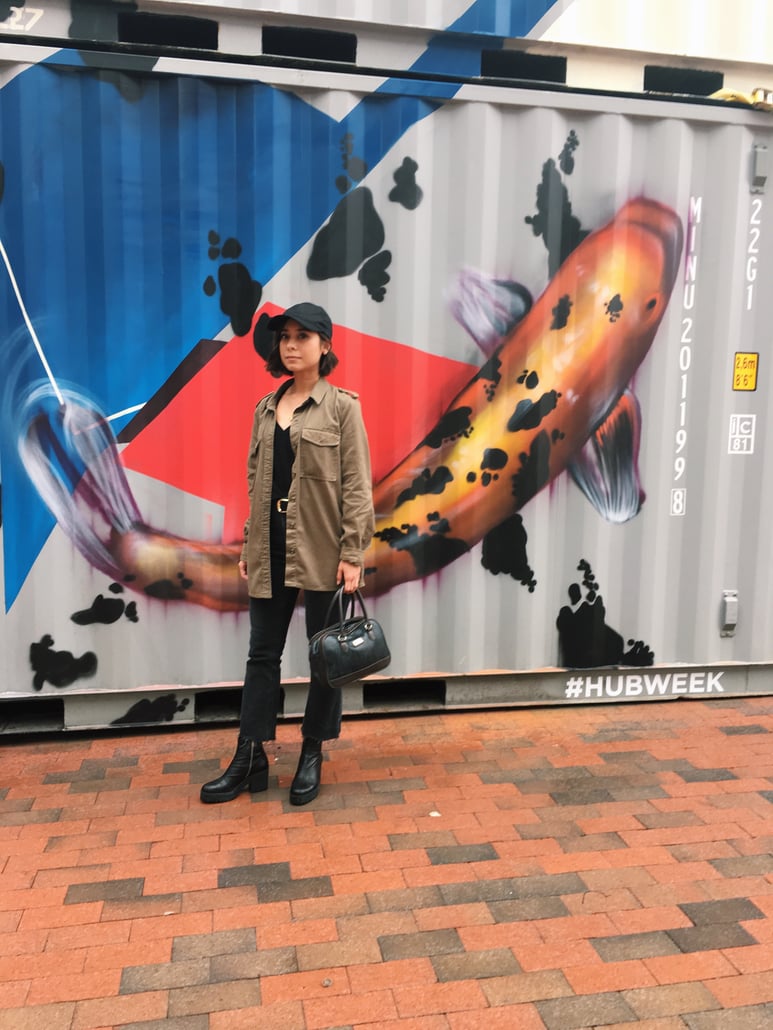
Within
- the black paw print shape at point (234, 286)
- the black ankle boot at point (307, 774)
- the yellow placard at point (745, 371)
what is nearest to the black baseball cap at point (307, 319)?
the black paw print shape at point (234, 286)

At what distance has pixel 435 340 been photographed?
4277 millimetres

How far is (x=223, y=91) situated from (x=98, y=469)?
6.29ft

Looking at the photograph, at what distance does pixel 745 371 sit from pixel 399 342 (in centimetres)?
197

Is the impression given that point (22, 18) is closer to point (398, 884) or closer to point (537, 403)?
point (537, 403)

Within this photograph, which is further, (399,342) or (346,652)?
(399,342)

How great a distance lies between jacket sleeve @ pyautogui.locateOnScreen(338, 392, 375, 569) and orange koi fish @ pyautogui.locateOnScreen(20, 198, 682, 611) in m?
0.87

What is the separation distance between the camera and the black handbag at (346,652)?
128 inches

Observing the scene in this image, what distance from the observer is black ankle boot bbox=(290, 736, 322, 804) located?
11.5 ft

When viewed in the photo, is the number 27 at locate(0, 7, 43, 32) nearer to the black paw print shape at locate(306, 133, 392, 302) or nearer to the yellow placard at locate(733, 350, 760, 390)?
the black paw print shape at locate(306, 133, 392, 302)

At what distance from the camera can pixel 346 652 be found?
3275mm

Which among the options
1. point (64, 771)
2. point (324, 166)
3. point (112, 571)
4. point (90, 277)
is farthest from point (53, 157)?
point (64, 771)

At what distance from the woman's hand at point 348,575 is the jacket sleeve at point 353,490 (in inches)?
0.8

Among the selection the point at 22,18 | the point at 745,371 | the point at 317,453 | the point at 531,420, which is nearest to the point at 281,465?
the point at 317,453

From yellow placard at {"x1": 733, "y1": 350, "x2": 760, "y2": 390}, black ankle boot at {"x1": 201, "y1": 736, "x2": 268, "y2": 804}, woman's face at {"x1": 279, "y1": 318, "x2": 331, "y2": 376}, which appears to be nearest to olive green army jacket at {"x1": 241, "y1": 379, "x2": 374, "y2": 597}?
woman's face at {"x1": 279, "y1": 318, "x2": 331, "y2": 376}
